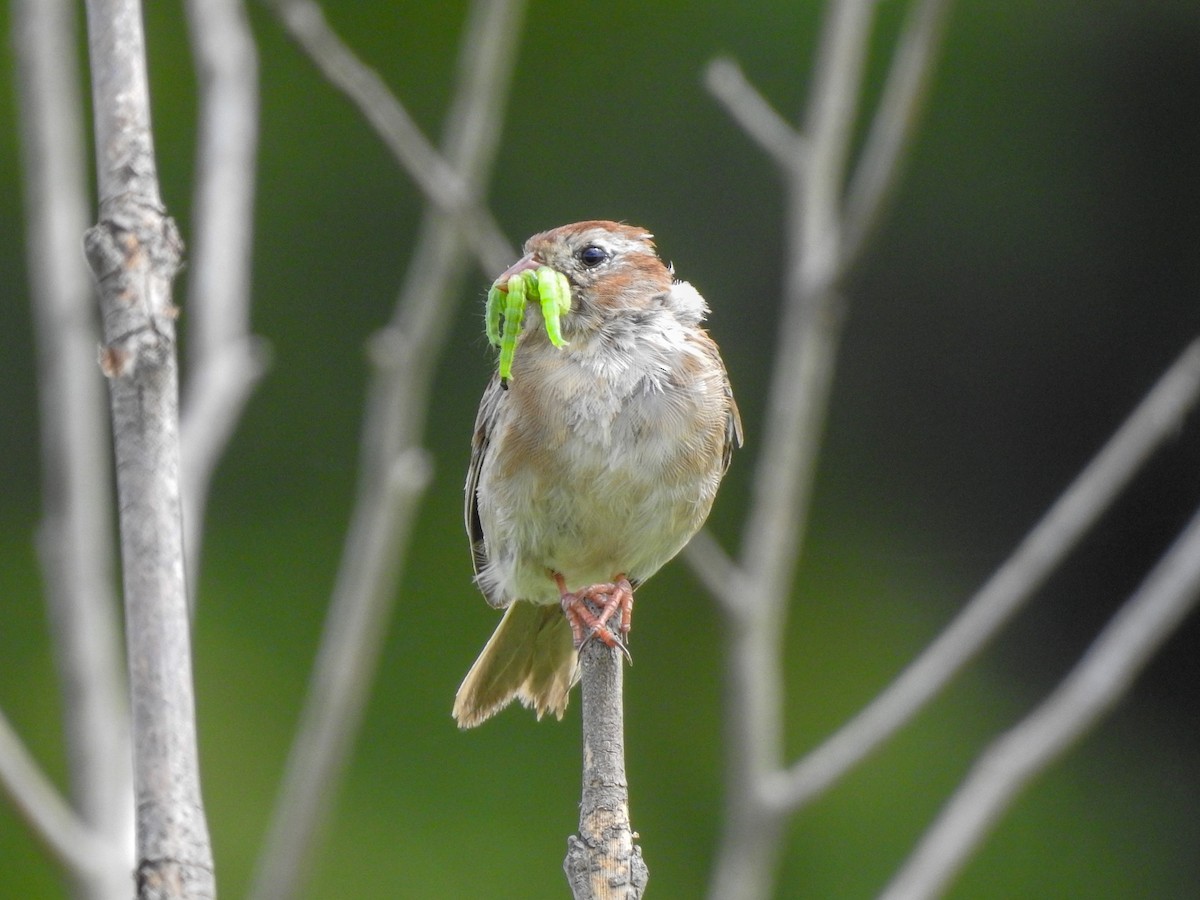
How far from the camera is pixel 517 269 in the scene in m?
2.93

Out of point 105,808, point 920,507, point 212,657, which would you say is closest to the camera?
point 105,808

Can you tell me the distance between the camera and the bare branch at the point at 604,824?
197 centimetres

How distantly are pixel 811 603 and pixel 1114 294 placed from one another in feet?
6.27

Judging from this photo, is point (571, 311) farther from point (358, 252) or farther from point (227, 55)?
point (358, 252)

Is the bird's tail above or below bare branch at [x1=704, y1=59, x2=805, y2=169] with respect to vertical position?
below

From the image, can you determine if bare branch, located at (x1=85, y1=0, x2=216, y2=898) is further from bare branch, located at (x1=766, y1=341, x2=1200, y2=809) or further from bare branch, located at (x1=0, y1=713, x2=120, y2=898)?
Answer: bare branch, located at (x1=766, y1=341, x2=1200, y2=809)

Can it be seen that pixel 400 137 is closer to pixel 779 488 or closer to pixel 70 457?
pixel 70 457

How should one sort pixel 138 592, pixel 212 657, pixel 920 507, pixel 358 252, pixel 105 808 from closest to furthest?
pixel 138 592, pixel 105 808, pixel 212 657, pixel 358 252, pixel 920 507

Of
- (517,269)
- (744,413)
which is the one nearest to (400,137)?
(517,269)

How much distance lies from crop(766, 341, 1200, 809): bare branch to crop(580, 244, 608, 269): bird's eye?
1.09m

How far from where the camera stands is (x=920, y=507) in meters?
7.22

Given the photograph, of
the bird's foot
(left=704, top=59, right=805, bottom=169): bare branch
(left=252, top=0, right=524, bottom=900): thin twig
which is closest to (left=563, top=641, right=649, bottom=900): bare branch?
the bird's foot

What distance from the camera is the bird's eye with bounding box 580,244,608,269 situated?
10.7 ft

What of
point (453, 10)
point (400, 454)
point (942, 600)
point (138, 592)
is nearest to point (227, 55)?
point (400, 454)
